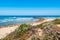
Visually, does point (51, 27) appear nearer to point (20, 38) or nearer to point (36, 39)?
point (36, 39)

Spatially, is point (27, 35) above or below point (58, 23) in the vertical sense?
below

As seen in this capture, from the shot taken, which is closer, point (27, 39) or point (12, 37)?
point (27, 39)

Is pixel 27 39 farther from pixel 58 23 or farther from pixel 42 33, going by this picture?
pixel 58 23

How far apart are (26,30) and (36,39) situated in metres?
0.96

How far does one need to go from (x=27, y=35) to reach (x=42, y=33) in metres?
0.53

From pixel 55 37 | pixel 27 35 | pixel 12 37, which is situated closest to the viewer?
pixel 55 37

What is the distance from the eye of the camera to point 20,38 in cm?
539

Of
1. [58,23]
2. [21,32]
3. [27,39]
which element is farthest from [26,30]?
[58,23]

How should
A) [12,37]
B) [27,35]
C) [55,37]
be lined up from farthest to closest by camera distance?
1. [12,37]
2. [27,35]
3. [55,37]

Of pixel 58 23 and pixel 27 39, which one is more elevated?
pixel 58 23

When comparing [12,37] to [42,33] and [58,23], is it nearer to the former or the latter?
[42,33]

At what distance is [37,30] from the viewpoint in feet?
16.8

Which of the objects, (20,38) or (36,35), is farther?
(20,38)

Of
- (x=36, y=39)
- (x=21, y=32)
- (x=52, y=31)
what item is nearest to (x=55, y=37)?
(x=52, y=31)
